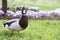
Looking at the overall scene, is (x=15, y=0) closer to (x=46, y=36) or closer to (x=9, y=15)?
(x=9, y=15)

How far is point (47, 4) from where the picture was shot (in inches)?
493

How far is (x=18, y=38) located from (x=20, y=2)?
24.4 feet

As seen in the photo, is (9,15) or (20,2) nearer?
(9,15)

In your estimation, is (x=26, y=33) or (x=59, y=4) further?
(x=59, y=4)

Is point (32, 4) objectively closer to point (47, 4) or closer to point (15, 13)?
point (47, 4)

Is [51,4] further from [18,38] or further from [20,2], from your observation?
[18,38]

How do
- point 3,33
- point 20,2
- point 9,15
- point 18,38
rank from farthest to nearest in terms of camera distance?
point 20,2 → point 9,15 → point 3,33 → point 18,38

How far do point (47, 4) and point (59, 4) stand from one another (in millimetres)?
796

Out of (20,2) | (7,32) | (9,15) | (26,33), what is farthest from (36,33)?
(20,2)

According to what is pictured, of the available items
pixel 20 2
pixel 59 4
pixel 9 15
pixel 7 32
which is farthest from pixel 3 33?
pixel 59 4

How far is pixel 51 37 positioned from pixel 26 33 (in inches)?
27.3

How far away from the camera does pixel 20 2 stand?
12.3m

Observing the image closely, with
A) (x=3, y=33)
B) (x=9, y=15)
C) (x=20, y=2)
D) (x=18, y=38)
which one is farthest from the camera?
(x=20, y=2)

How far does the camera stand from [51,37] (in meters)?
5.27
